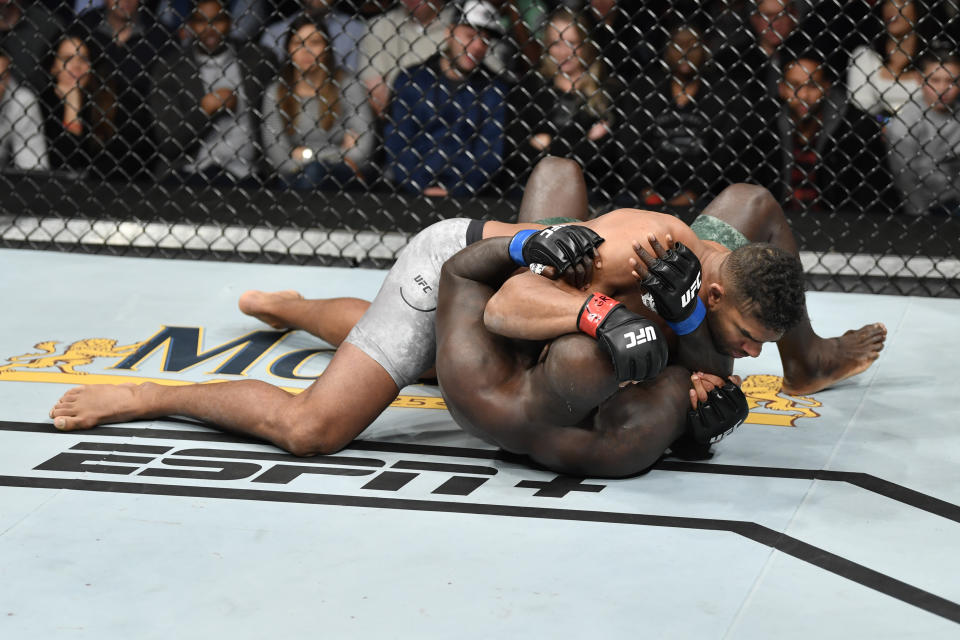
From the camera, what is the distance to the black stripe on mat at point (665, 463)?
1.88 metres

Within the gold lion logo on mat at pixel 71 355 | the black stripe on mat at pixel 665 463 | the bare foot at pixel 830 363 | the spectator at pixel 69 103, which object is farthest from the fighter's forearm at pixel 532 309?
the spectator at pixel 69 103

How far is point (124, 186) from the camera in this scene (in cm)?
440

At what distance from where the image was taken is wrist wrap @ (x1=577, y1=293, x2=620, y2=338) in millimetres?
1728

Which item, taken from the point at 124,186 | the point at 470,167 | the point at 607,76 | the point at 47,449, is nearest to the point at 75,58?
the point at 124,186

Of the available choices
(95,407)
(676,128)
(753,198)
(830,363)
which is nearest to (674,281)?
(753,198)

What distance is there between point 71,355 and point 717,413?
158 cm

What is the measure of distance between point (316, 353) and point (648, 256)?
114 cm

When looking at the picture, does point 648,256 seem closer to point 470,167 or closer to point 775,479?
point 775,479

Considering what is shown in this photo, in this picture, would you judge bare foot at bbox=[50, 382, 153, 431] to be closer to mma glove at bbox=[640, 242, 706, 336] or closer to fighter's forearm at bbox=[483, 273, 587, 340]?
fighter's forearm at bbox=[483, 273, 587, 340]

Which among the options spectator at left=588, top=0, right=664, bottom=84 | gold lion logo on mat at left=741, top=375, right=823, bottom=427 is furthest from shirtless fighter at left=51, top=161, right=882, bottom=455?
spectator at left=588, top=0, right=664, bottom=84

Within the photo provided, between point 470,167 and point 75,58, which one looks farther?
point 75,58

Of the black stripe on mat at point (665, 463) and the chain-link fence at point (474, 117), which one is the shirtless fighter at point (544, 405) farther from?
the chain-link fence at point (474, 117)

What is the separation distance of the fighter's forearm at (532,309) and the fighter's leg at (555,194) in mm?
596

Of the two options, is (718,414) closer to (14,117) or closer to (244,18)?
(244,18)
